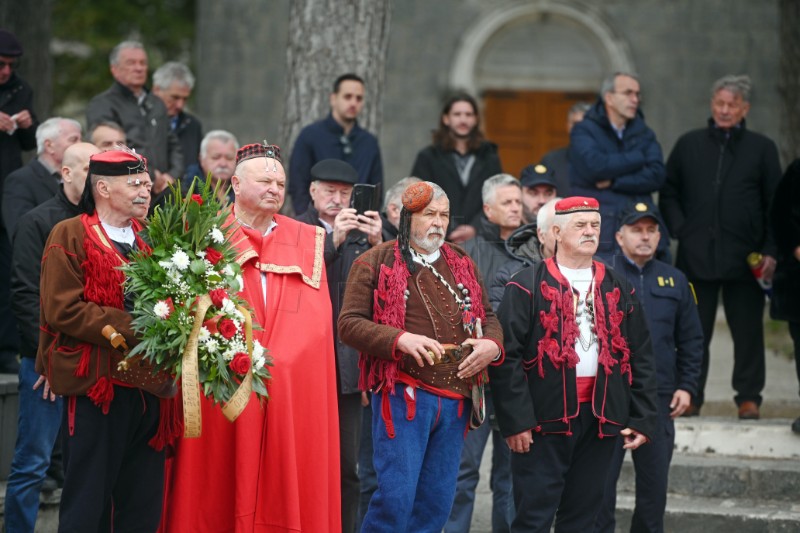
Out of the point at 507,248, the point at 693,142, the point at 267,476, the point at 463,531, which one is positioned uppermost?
the point at 693,142

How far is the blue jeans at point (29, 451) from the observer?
6.12m

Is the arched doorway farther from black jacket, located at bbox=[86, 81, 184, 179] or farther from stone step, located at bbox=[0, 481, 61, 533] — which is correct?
stone step, located at bbox=[0, 481, 61, 533]

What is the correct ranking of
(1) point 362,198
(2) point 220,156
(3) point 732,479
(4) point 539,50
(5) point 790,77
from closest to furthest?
(1) point 362,198 → (3) point 732,479 → (2) point 220,156 → (5) point 790,77 → (4) point 539,50

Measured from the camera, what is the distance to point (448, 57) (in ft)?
49.5

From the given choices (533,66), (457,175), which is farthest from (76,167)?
(533,66)

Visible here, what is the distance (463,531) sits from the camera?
6.78 m

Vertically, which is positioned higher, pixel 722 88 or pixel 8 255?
pixel 722 88

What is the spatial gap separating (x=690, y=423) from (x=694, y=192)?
5.34ft

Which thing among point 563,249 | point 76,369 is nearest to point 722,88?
point 563,249

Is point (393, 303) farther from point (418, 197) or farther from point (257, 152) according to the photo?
point (257, 152)

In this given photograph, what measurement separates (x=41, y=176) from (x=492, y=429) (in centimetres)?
307

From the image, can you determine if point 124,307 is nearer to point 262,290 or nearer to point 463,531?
point 262,290

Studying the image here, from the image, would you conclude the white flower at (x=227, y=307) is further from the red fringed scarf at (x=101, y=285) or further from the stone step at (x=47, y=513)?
the stone step at (x=47, y=513)

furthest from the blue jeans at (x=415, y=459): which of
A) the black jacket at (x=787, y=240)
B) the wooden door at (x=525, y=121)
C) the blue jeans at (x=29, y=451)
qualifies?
the wooden door at (x=525, y=121)
